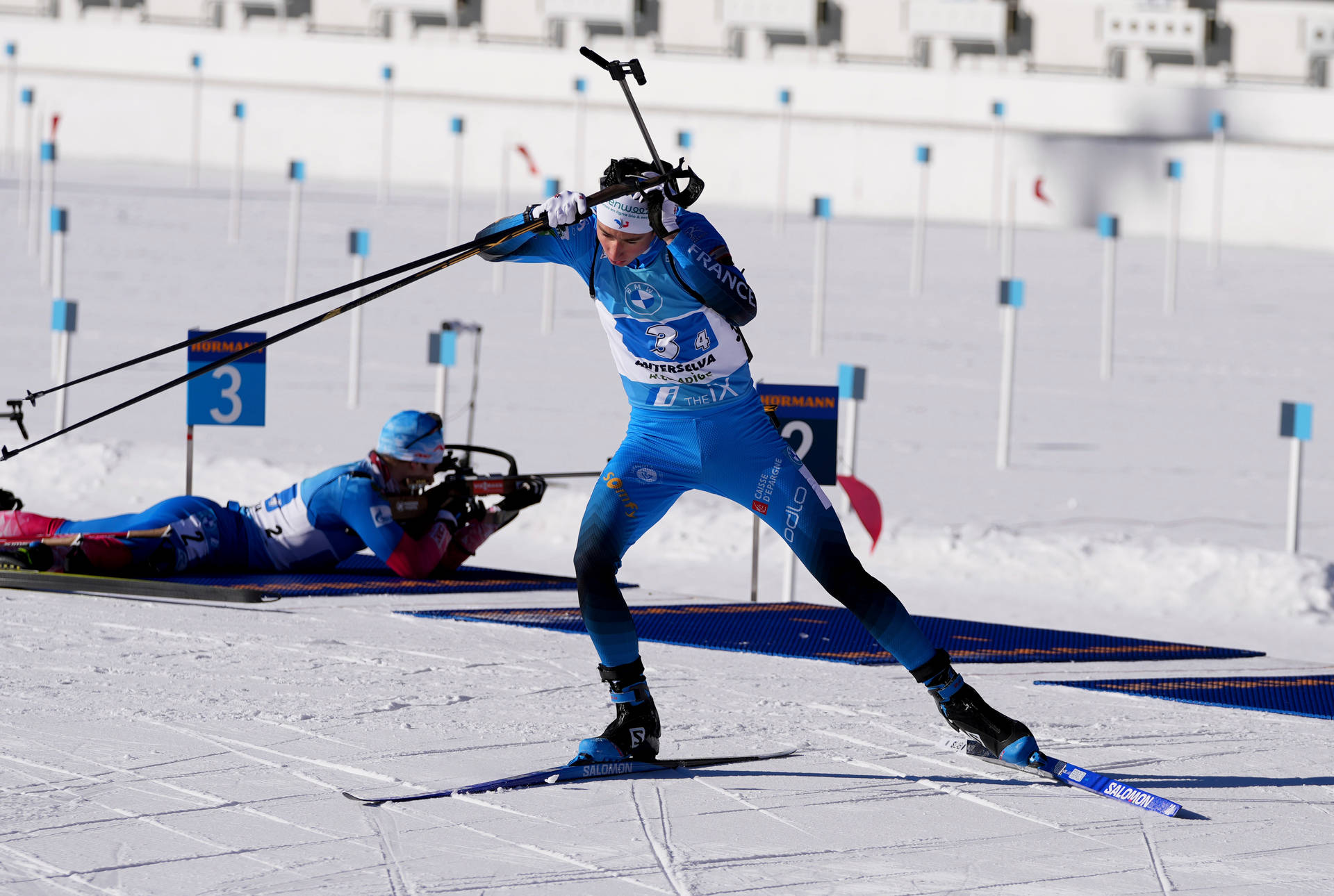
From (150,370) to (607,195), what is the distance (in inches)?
420

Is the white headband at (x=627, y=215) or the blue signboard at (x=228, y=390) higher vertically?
the white headband at (x=627, y=215)

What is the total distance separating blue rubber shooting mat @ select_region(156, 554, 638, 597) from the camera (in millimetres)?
7129

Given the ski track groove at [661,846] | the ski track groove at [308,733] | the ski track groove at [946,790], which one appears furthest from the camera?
the ski track groove at [308,733]

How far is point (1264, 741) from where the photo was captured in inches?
199

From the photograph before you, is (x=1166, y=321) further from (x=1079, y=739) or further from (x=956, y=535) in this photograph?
(x=1079, y=739)

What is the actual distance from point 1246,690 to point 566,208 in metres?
3.14

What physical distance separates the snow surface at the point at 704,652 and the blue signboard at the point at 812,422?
918 millimetres

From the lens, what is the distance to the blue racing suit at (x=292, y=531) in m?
7.07

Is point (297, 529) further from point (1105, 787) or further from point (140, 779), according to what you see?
point (1105, 787)

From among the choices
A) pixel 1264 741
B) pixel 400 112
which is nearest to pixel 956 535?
pixel 1264 741

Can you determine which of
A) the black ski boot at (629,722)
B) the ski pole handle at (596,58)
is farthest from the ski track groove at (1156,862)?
the ski pole handle at (596,58)

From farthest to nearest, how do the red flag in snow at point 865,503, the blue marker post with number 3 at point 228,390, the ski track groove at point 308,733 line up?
the blue marker post with number 3 at point 228,390, the red flag in snow at point 865,503, the ski track groove at point 308,733

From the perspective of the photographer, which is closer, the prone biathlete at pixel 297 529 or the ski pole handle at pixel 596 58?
the ski pole handle at pixel 596 58

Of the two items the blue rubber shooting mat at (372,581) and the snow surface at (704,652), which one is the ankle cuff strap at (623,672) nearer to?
the snow surface at (704,652)
